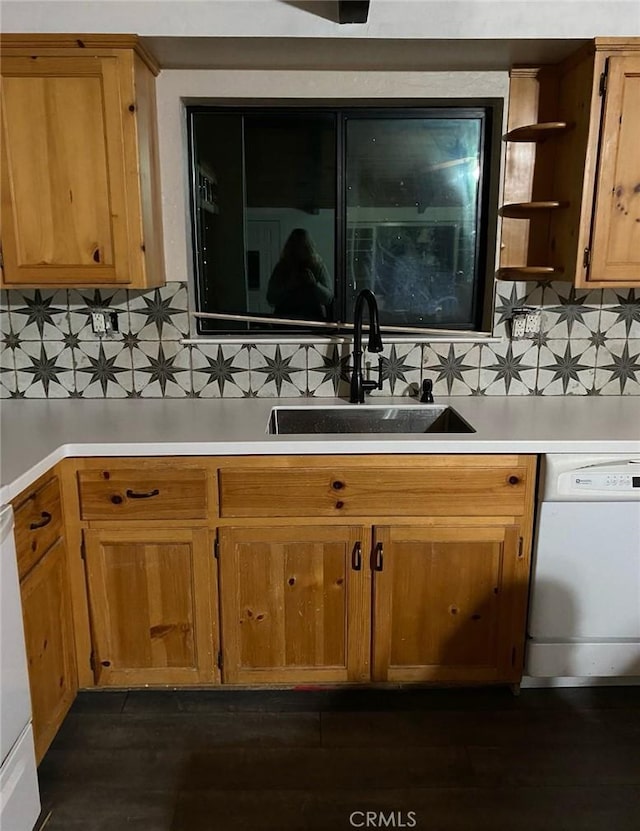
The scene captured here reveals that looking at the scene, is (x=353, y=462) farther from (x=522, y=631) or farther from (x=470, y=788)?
(x=470, y=788)

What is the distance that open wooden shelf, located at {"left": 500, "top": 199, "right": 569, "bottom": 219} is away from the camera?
2211mm

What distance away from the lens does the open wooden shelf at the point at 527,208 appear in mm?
2211

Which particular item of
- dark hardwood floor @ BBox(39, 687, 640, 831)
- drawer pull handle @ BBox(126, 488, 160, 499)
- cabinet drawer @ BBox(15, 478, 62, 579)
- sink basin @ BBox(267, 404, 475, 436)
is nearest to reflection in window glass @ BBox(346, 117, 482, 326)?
sink basin @ BBox(267, 404, 475, 436)

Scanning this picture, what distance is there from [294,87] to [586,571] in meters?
1.97

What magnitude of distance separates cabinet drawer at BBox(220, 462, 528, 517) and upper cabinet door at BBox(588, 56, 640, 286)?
80cm

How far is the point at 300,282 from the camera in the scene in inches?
101

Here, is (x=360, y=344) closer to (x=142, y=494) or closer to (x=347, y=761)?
(x=142, y=494)

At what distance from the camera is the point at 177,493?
1.93 metres

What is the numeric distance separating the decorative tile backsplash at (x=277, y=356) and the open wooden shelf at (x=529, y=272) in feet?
0.19

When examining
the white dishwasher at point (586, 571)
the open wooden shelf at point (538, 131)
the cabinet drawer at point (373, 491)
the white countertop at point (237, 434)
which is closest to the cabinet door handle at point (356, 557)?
the cabinet drawer at point (373, 491)

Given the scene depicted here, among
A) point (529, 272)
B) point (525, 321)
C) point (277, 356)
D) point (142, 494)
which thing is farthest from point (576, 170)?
point (142, 494)

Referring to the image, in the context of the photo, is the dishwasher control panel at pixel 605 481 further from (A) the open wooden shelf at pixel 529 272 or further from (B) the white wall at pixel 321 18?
(B) the white wall at pixel 321 18

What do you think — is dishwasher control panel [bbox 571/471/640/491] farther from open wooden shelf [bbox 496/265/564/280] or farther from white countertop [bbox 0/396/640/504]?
open wooden shelf [bbox 496/265/564/280]

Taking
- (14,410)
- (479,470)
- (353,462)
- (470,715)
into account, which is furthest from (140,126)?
(470,715)
